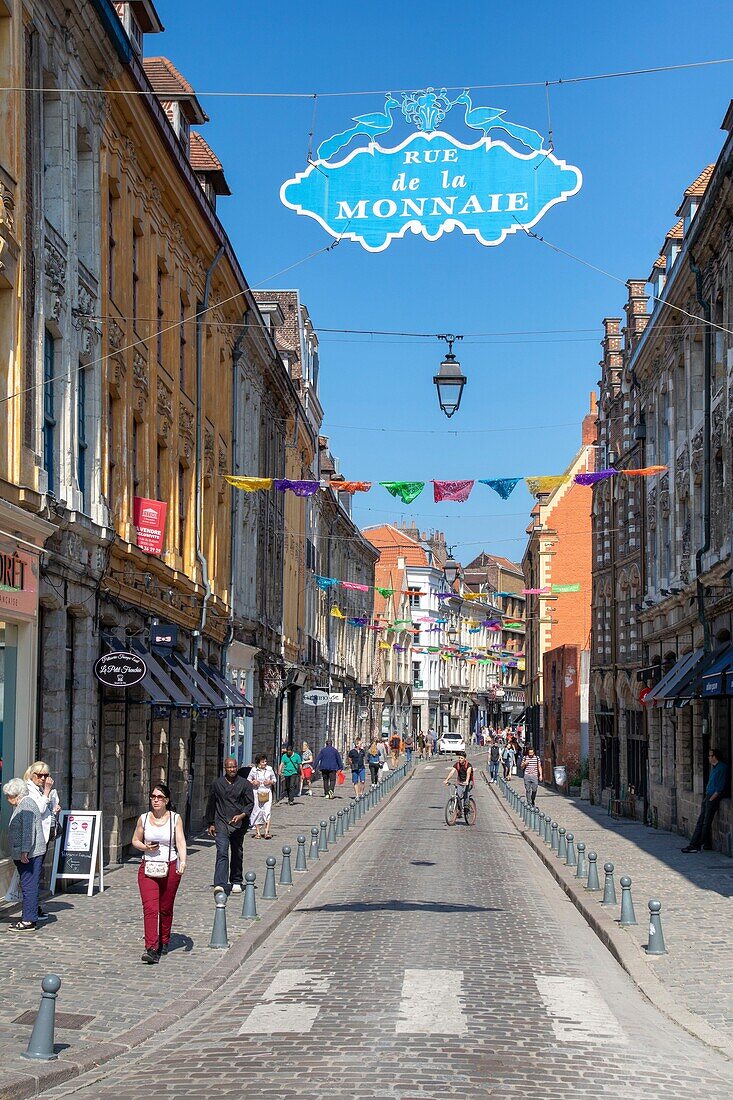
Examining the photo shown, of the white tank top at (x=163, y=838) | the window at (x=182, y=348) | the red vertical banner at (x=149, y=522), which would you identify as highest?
the window at (x=182, y=348)

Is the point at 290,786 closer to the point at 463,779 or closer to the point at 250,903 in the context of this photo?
the point at 463,779

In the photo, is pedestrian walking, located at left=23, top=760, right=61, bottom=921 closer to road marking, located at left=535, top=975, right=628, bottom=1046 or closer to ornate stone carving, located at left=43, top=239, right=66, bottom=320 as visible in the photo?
road marking, located at left=535, top=975, right=628, bottom=1046

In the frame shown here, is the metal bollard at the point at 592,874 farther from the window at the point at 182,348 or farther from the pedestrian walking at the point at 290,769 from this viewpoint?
the pedestrian walking at the point at 290,769

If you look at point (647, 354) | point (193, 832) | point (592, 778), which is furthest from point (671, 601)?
point (592, 778)

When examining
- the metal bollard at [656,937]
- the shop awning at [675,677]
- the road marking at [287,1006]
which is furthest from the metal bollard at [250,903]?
the shop awning at [675,677]

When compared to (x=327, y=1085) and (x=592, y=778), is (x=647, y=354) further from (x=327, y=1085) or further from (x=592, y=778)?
(x=327, y=1085)

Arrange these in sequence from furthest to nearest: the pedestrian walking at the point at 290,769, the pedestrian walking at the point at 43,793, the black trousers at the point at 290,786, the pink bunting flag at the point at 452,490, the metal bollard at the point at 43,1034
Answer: the black trousers at the point at 290,786
the pedestrian walking at the point at 290,769
the pink bunting flag at the point at 452,490
the pedestrian walking at the point at 43,793
the metal bollard at the point at 43,1034

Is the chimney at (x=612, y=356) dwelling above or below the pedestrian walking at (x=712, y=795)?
above

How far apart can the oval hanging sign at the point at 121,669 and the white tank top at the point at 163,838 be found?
619 cm

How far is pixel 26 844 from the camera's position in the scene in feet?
46.4

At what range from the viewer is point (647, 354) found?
3431 centimetres

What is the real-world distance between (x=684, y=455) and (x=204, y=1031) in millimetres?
21938

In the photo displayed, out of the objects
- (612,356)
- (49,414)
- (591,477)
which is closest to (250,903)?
(49,414)

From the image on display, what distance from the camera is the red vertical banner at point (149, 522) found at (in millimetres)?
22125
